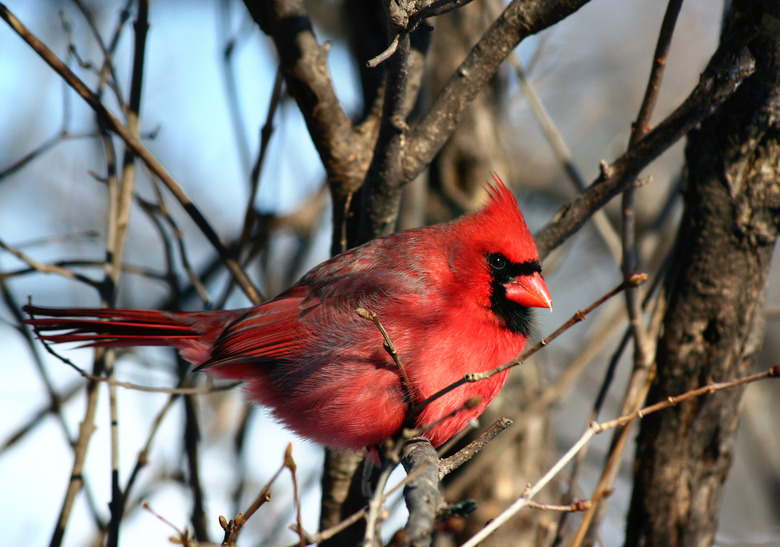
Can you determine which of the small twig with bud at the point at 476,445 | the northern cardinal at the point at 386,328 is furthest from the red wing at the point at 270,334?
the small twig with bud at the point at 476,445

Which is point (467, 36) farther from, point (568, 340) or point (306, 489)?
point (568, 340)

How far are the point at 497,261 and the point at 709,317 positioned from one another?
76 centimetres

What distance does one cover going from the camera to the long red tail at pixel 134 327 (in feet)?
8.34

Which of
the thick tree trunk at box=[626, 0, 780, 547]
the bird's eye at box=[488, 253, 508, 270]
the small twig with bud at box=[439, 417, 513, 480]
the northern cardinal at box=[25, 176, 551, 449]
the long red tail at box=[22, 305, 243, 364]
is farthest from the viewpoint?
the long red tail at box=[22, 305, 243, 364]

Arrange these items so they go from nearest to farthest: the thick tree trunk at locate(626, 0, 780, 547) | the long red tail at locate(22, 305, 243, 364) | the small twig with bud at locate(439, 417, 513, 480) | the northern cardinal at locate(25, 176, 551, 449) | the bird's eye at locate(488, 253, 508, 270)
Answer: the small twig with bud at locate(439, 417, 513, 480), the northern cardinal at locate(25, 176, 551, 449), the thick tree trunk at locate(626, 0, 780, 547), the bird's eye at locate(488, 253, 508, 270), the long red tail at locate(22, 305, 243, 364)

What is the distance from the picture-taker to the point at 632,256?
2561 mm

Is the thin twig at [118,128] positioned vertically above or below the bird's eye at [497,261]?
above

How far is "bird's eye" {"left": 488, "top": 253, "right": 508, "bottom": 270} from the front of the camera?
2.38m

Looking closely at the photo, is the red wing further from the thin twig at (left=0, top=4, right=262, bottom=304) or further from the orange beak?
the orange beak

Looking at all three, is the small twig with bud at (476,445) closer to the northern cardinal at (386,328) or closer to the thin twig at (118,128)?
the northern cardinal at (386,328)

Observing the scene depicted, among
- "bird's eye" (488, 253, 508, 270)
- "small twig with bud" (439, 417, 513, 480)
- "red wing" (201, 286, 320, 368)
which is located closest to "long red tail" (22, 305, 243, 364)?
"red wing" (201, 286, 320, 368)

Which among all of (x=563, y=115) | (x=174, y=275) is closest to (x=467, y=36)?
(x=174, y=275)

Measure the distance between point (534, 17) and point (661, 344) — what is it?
1248 mm

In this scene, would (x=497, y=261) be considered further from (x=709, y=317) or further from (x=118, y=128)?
(x=118, y=128)
